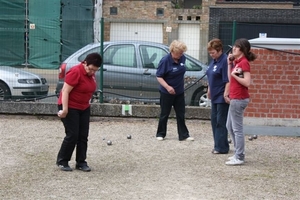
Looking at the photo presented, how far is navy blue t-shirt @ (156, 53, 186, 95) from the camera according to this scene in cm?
960

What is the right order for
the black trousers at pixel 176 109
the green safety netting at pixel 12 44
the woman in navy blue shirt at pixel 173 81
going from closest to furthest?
the woman in navy blue shirt at pixel 173 81 < the black trousers at pixel 176 109 < the green safety netting at pixel 12 44

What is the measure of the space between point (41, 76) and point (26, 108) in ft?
2.47

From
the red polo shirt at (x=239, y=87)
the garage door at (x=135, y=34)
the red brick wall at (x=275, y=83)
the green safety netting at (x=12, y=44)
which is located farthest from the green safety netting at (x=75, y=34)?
the red polo shirt at (x=239, y=87)

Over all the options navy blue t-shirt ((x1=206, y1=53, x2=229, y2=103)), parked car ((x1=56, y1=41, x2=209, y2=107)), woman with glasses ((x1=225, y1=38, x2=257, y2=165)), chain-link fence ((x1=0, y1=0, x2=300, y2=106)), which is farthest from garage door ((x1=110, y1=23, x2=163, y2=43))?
woman with glasses ((x1=225, y1=38, x2=257, y2=165))

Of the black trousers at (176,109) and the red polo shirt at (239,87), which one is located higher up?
the red polo shirt at (239,87)

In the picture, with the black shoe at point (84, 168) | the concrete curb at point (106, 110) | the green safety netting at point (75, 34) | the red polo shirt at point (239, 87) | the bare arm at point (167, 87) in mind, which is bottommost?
the black shoe at point (84, 168)

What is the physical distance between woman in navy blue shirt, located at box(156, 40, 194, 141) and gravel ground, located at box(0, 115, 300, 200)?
0.36 meters

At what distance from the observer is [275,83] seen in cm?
1098

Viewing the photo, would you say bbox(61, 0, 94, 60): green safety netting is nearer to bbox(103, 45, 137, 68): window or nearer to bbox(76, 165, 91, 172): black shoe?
bbox(103, 45, 137, 68): window

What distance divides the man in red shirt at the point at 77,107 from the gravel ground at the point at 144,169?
0.72 ft

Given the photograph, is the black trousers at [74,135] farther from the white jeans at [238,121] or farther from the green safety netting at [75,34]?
the green safety netting at [75,34]

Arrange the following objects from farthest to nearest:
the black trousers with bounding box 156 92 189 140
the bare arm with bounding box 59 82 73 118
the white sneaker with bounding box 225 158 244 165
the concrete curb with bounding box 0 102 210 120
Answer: the concrete curb with bounding box 0 102 210 120, the black trousers with bounding box 156 92 189 140, the white sneaker with bounding box 225 158 244 165, the bare arm with bounding box 59 82 73 118

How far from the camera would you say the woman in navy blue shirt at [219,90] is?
865 cm

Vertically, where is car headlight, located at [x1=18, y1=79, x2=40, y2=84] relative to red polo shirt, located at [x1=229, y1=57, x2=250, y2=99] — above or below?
below
